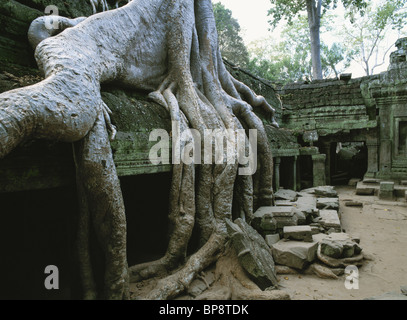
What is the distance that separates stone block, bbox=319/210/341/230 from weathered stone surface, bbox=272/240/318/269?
1040 mm

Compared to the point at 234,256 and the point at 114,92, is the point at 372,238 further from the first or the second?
the point at 114,92

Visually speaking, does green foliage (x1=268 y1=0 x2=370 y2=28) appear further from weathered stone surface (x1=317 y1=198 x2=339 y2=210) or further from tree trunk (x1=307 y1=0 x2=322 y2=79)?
weathered stone surface (x1=317 y1=198 x2=339 y2=210)

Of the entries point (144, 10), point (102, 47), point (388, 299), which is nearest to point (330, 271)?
point (388, 299)

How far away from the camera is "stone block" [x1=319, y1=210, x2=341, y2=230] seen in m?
4.34

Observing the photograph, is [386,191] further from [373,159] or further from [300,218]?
[300,218]

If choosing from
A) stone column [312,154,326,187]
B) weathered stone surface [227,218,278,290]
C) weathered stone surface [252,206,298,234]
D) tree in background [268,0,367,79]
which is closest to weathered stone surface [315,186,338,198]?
stone column [312,154,326,187]

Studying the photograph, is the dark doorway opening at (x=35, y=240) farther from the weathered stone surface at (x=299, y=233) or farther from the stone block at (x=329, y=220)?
the stone block at (x=329, y=220)

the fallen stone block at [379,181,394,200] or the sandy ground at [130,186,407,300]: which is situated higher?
the fallen stone block at [379,181,394,200]

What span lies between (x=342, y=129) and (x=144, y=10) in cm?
814

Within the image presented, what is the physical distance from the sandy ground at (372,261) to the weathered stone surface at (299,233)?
1.80 feet

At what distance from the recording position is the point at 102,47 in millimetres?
2883

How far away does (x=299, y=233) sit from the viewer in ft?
12.0

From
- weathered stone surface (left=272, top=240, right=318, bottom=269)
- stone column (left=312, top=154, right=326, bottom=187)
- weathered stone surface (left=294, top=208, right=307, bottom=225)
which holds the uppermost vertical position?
stone column (left=312, top=154, right=326, bottom=187)

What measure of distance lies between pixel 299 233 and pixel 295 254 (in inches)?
16.6
